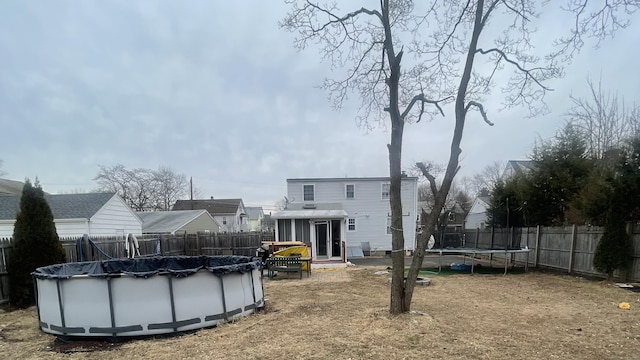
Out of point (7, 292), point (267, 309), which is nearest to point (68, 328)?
point (267, 309)

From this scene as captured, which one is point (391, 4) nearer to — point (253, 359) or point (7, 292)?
point (253, 359)

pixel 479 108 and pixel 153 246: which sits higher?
pixel 479 108

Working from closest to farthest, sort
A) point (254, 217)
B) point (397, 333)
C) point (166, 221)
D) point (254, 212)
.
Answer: point (397, 333) < point (166, 221) < point (254, 217) < point (254, 212)

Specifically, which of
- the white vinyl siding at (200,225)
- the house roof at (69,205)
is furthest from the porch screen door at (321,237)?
the white vinyl siding at (200,225)

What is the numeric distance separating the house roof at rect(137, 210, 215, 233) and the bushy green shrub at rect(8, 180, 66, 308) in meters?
17.9

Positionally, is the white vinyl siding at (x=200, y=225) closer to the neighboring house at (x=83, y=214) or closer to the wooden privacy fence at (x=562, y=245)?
the neighboring house at (x=83, y=214)

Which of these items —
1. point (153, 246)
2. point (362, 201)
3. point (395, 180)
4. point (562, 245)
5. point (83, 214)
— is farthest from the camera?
point (362, 201)

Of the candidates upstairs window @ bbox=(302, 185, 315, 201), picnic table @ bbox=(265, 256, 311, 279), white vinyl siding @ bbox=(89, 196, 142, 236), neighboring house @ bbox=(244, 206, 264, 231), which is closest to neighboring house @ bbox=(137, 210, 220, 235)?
white vinyl siding @ bbox=(89, 196, 142, 236)

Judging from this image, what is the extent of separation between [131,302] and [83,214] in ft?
43.2

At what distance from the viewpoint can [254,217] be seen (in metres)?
70.9

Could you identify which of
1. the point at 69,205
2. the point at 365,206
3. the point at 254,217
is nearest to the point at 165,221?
the point at 69,205

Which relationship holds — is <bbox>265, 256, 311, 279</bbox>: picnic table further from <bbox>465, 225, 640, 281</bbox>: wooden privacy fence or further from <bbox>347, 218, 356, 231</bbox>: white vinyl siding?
<bbox>347, 218, 356, 231</bbox>: white vinyl siding

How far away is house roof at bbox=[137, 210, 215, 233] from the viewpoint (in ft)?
86.7

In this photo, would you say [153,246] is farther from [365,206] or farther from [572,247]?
[572,247]
